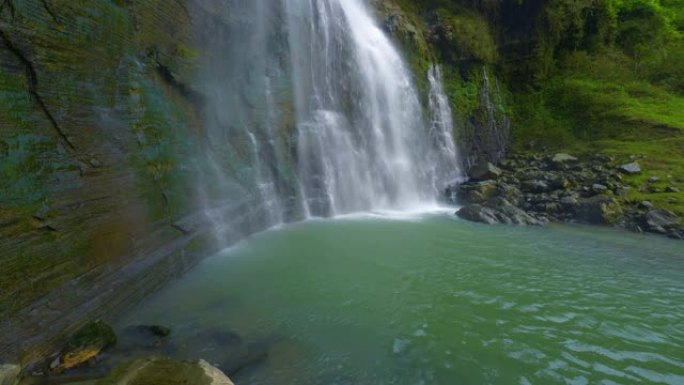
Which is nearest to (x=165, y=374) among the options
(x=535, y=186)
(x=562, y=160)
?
(x=535, y=186)

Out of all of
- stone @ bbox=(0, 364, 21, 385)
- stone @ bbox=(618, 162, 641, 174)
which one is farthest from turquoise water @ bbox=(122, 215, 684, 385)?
stone @ bbox=(618, 162, 641, 174)

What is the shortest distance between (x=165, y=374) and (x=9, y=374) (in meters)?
1.37

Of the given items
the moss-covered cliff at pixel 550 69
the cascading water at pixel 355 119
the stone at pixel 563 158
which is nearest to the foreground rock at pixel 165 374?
the cascading water at pixel 355 119

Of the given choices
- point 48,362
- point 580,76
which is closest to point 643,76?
point 580,76

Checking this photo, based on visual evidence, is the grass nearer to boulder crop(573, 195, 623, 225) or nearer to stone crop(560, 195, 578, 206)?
boulder crop(573, 195, 623, 225)

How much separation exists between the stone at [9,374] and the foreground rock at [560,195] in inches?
514

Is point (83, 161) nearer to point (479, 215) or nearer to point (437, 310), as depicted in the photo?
point (437, 310)

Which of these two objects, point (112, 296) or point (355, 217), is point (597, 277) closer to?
point (355, 217)

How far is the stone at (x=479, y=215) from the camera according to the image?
14.1m

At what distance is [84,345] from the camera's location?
4602mm

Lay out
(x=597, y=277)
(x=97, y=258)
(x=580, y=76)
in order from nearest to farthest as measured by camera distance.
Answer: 1. (x=97, y=258)
2. (x=597, y=277)
3. (x=580, y=76)

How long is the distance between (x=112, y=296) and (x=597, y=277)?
29.3ft

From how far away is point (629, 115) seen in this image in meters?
20.9

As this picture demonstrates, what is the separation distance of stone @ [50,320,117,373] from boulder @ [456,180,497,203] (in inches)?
607
